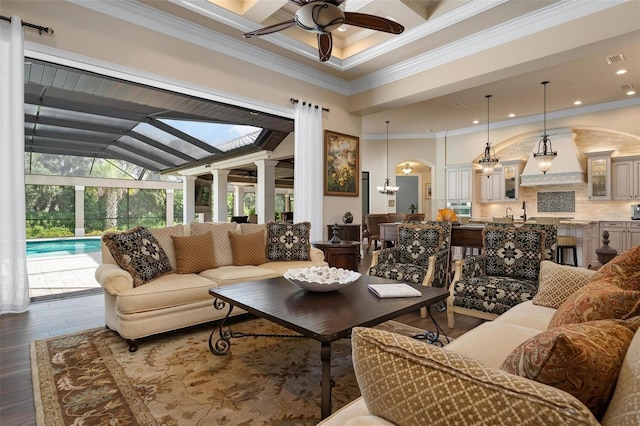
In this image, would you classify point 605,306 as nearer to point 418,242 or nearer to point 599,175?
point 418,242

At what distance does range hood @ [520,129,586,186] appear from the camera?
23.3ft

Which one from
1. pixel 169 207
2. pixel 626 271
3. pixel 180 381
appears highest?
pixel 169 207

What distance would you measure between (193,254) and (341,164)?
116 inches

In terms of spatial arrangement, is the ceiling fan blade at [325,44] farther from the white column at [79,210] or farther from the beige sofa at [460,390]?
the white column at [79,210]

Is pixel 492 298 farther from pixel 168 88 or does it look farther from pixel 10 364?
pixel 168 88

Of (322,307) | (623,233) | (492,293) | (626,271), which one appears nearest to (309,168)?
(492,293)

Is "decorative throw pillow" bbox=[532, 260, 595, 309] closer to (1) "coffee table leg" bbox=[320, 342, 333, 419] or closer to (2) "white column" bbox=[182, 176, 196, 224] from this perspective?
(1) "coffee table leg" bbox=[320, 342, 333, 419]

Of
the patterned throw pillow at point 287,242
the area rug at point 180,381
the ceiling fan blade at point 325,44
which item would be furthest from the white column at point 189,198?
the ceiling fan blade at point 325,44

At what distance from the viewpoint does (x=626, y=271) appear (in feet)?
4.49

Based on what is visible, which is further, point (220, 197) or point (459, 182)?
point (220, 197)

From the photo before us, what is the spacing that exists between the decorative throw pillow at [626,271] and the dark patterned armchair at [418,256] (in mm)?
1976

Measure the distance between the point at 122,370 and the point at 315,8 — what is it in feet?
8.81

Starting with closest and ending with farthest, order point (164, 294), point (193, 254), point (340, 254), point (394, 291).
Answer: point (394, 291)
point (164, 294)
point (193, 254)
point (340, 254)

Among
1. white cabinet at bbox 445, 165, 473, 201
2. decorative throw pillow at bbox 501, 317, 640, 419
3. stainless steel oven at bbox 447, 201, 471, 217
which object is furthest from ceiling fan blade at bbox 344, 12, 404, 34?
stainless steel oven at bbox 447, 201, 471, 217
